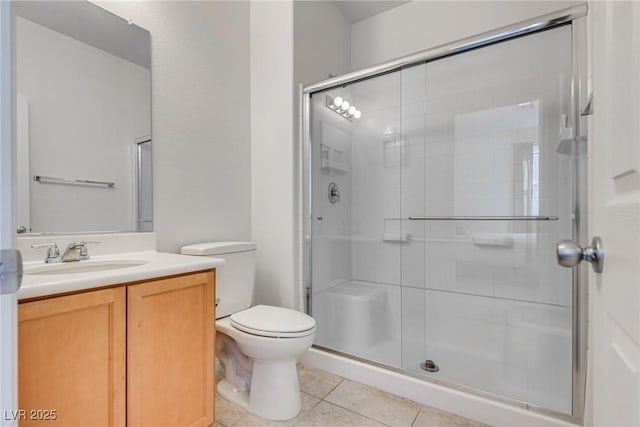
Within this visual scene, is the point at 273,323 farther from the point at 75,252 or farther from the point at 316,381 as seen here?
the point at 75,252

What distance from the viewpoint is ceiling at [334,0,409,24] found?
244 centimetres

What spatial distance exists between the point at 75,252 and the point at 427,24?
2.73m

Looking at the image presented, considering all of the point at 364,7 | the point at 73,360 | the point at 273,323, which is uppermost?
the point at 364,7

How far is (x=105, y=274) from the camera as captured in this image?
3.05 feet

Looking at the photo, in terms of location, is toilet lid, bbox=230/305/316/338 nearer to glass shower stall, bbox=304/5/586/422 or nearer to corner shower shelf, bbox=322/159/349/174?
glass shower stall, bbox=304/5/586/422

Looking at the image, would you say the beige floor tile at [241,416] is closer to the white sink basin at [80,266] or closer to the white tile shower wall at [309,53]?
the white tile shower wall at [309,53]

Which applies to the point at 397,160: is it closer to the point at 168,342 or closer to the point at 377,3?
the point at 377,3

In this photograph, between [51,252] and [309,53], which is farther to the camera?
[309,53]

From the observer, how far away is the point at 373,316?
86.7 inches

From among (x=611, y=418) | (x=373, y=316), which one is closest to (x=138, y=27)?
(x=611, y=418)

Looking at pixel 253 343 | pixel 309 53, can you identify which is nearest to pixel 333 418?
pixel 253 343

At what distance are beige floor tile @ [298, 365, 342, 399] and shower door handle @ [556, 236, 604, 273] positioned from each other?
4.78ft

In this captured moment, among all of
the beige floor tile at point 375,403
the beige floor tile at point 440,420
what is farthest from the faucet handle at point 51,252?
the beige floor tile at point 440,420

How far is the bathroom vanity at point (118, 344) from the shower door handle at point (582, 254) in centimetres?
112
